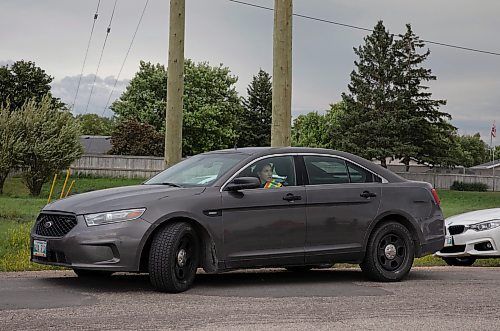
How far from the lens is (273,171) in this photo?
29.6 ft

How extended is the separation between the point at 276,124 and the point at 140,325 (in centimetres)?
730

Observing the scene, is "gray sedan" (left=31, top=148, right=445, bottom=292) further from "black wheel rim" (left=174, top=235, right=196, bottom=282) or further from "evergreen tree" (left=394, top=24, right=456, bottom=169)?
"evergreen tree" (left=394, top=24, right=456, bottom=169)

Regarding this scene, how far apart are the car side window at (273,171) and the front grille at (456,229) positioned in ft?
14.0

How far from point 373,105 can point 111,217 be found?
62.3 meters

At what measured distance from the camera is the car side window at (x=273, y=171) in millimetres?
8859

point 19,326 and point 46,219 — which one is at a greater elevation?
point 46,219

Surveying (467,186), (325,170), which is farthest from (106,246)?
(467,186)

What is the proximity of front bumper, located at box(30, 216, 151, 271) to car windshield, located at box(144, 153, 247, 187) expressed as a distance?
1076 mm

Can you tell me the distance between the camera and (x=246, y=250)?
847cm

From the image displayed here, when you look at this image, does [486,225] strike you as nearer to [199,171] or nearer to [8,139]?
[199,171]

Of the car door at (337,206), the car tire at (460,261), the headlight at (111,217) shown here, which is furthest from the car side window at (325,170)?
the car tire at (460,261)

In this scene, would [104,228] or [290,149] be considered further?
[290,149]

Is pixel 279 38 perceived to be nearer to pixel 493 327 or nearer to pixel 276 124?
pixel 276 124

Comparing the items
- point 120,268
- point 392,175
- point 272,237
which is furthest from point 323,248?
point 120,268
